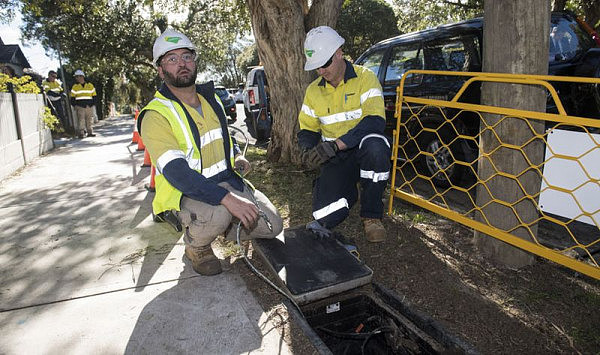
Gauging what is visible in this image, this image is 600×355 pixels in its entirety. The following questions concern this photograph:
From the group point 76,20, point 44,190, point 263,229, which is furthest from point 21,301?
point 76,20

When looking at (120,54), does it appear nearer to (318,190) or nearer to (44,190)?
(44,190)

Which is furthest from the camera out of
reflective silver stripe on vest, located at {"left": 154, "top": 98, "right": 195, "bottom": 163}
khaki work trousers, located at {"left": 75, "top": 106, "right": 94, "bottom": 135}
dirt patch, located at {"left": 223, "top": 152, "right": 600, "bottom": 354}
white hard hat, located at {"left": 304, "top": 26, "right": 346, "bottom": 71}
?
khaki work trousers, located at {"left": 75, "top": 106, "right": 94, "bottom": 135}

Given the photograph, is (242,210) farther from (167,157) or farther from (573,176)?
(573,176)

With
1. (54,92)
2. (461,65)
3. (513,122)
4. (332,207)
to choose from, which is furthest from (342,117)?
(54,92)

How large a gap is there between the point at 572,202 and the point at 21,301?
12.1 feet

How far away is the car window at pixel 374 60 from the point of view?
5.93m

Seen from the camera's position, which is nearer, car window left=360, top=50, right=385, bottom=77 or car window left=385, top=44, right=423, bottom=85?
car window left=385, top=44, right=423, bottom=85

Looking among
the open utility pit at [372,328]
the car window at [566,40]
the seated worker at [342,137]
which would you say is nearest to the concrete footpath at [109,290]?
the open utility pit at [372,328]

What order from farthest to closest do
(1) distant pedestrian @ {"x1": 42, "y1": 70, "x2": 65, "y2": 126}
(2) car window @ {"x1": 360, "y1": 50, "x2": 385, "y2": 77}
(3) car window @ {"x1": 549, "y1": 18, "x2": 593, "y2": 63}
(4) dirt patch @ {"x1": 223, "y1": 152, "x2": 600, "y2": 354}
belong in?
(1) distant pedestrian @ {"x1": 42, "y1": 70, "x2": 65, "y2": 126} → (2) car window @ {"x1": 360, "y1": 50, "x2": 385, "y2": 77} → (3) car window @ {"x1": 549, "y1": 18, "x2": 593, "y2": 63} → (4) dirt patch @ {"x1": 223, "y1": 152, "x2": 600, "y2": 354}

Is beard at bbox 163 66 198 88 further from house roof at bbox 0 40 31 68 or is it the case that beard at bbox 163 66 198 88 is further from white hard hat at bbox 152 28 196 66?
house roof at bbox 0 40 31 68

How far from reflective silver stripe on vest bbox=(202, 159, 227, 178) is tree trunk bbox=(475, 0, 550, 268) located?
199 cm

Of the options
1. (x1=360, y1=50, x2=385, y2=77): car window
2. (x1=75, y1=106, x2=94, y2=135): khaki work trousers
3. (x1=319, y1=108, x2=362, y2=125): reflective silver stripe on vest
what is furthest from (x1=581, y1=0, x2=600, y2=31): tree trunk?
(x1=75, y1=106, x2=94, y2=135): khaki work trousers

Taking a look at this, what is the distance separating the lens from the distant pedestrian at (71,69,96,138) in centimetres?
1088

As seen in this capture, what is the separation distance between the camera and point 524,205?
2.78 m
